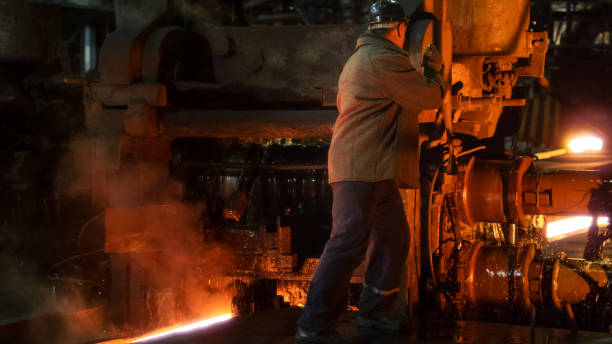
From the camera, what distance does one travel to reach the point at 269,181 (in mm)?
6137

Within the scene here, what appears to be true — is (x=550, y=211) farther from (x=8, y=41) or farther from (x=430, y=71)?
(x=8, y=41)

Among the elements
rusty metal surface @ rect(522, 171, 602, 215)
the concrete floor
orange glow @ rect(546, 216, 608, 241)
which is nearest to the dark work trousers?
the concrete floor

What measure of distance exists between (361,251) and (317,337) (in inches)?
22.3

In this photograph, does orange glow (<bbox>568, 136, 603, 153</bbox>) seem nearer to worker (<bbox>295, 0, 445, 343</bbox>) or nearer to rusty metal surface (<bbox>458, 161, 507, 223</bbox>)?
rusty metal surface (<bbox>458, 161, 507, 223</bbox>)

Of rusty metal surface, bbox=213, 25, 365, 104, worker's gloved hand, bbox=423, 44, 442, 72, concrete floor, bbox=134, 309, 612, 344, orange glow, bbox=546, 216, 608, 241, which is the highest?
rusty metal surface, bbox=213, 25, 365, 104

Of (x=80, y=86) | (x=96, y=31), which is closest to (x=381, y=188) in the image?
(x=80, y=86)

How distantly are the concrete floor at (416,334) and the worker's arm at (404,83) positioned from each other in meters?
1.37

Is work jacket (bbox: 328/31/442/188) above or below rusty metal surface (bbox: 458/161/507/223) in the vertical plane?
above

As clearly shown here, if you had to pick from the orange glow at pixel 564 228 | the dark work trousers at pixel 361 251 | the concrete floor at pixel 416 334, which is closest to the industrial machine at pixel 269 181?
the concrete floor at pixel 416 334

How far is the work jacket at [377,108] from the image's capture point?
3842mm

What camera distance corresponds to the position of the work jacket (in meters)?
3.84

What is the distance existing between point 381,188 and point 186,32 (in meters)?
2.74

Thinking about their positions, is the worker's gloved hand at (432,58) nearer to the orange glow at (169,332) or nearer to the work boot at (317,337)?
the work boot at (317,337)

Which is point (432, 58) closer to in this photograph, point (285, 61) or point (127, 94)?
point (285, 61)
